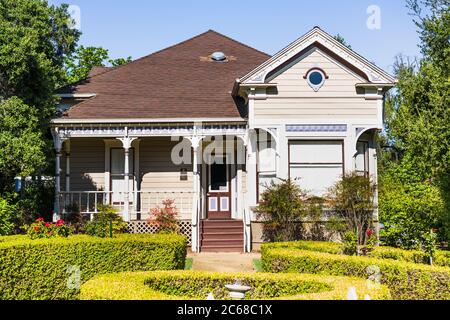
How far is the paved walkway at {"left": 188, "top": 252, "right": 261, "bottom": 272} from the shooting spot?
48.7 feet

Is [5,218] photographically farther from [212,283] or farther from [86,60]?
[86,60]

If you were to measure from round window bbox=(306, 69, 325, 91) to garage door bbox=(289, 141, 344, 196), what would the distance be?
1.96 meters

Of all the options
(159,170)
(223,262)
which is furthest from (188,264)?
(159,170)

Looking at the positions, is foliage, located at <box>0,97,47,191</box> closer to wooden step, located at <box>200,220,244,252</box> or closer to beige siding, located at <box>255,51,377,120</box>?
wooden step, located at <box>200,220,244,252</box>

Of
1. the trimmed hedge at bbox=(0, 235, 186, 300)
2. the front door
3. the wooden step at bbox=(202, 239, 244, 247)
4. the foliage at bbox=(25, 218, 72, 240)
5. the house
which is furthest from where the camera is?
the front door

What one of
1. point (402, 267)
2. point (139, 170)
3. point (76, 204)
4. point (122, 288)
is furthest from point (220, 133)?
point (122, 288)

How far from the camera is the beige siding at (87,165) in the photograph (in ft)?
69.3

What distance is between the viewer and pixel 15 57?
17547 mm

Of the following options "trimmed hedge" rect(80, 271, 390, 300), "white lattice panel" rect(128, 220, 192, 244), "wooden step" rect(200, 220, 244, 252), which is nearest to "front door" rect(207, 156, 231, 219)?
"wooden step" rect(200, 220, 244, 252)

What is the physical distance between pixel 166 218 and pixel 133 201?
2109 millimetres

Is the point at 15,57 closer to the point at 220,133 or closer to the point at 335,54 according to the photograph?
the point at 220,133

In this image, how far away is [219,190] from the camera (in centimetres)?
2127

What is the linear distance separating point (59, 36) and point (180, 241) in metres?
12.2

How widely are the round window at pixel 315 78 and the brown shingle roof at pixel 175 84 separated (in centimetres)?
279
